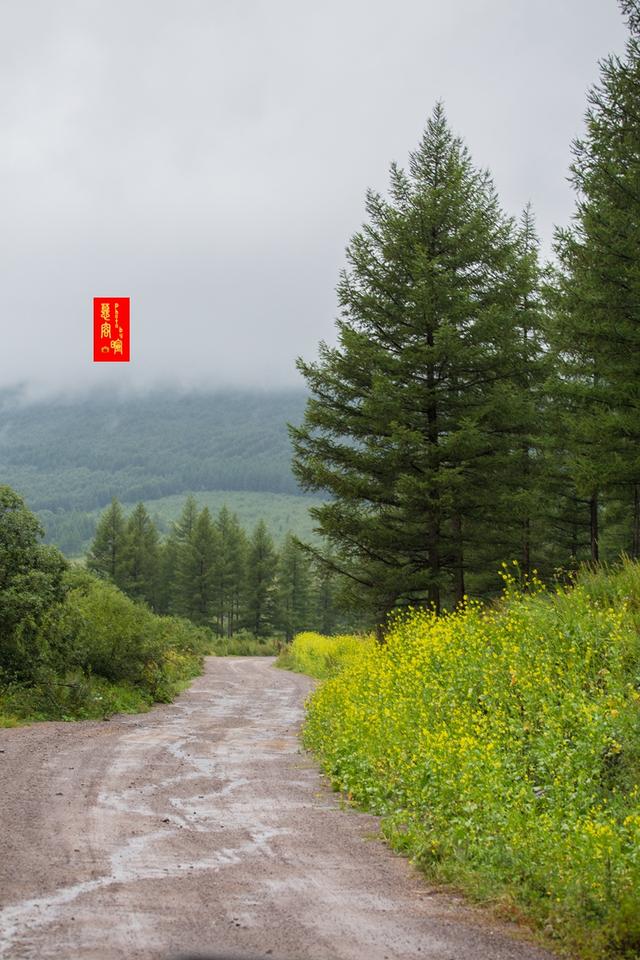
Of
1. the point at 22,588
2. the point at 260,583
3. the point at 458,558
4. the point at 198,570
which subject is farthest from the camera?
the point at 260,583

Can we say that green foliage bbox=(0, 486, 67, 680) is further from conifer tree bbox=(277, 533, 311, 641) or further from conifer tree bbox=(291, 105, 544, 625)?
conifer tree bbox=(277, 533, 311, 641)

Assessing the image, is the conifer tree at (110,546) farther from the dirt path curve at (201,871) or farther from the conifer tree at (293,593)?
the dirt path curve at (201,871)

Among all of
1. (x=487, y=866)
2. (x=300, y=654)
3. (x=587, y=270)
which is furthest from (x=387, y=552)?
(x=300, y=654)

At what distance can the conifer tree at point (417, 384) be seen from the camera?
1988 centimetres

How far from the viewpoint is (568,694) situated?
8.59 meters

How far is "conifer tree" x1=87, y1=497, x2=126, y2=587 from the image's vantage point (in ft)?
260

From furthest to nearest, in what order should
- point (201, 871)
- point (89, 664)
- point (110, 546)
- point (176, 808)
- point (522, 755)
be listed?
point (110, 546) < point (89, 664) < point (176, 808) < point (522, 755) < point (201, 871)

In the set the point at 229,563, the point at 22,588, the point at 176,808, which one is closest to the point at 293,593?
the point at 229,563

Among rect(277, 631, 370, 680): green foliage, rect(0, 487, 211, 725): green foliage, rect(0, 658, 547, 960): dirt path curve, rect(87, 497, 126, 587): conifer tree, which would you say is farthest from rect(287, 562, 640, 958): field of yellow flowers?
rect(87, 497, 126, 587): conifer tree

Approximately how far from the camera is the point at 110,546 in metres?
80.2

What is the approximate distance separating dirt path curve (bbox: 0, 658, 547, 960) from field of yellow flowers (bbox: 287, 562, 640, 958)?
0.40 meters

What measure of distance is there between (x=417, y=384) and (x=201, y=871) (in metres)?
15.1

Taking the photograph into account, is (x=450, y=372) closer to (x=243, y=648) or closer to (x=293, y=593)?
(x=243, y=648)

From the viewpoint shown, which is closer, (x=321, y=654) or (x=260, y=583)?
(x=321, y=654)
